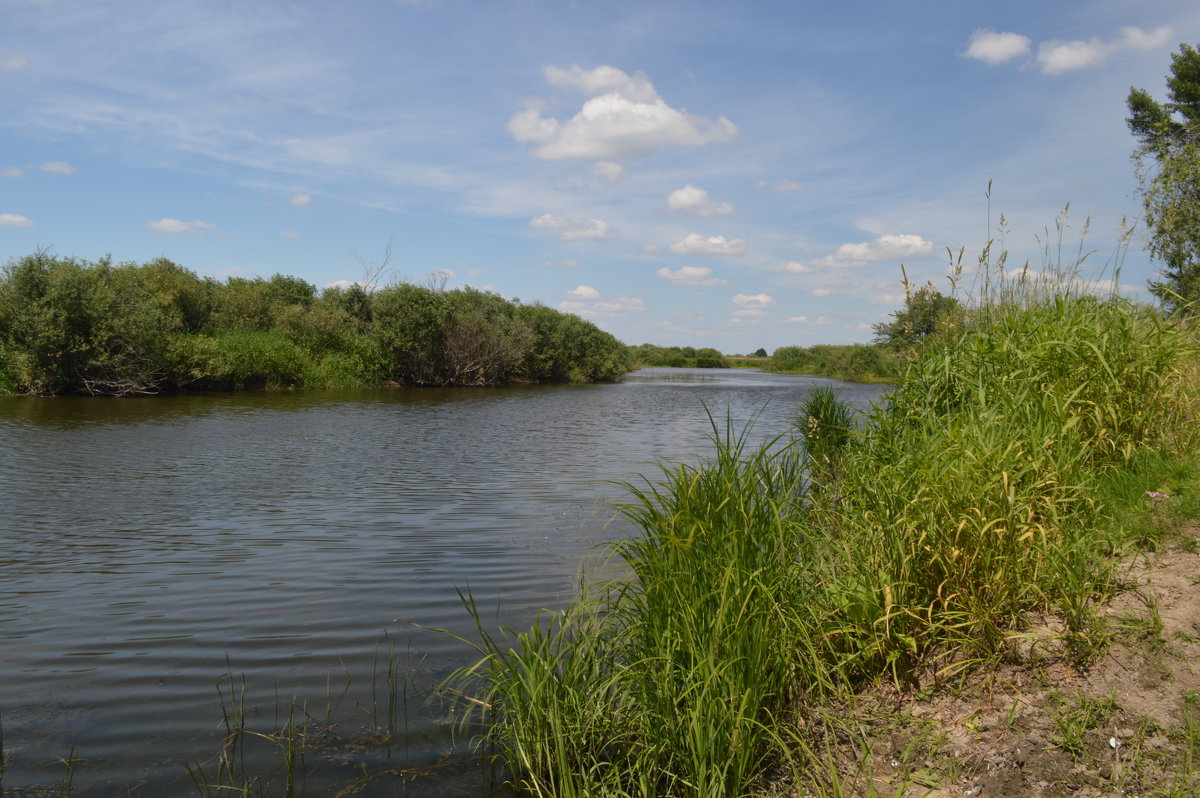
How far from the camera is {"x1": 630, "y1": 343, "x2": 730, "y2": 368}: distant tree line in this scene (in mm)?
143125

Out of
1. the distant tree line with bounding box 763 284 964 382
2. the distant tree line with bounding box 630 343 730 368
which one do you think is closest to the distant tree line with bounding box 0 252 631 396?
the distant tree line with bounding box 763 284 964 382

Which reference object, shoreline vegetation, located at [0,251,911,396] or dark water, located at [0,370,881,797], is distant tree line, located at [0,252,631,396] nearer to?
shoreline vegetation, located at [0,251,911,396]

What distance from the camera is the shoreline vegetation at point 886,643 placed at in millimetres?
3227

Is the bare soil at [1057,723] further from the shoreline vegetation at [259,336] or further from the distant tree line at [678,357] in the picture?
the distant tree line at [678,357]

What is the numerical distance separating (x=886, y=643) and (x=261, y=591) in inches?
230

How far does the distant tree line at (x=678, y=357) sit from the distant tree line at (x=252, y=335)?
74.2 meters

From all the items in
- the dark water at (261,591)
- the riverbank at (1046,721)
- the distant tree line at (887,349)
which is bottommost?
the dark water at (261,591)

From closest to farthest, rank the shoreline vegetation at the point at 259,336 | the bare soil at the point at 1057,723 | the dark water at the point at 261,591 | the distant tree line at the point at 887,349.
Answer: the bare soil at the point at 1057,723
the dark water at the point at 261,591
the distant tree line at the point at 887,349
the shoreline vegetation at the point at 259,336

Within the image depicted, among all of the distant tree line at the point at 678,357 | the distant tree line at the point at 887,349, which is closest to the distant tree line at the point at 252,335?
the distant tree line at the point at 887,349

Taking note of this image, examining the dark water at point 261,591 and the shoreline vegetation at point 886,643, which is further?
the dark water at point 261,591

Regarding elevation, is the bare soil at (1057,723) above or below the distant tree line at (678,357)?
below

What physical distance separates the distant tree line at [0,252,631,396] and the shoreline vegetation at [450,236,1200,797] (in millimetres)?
32229

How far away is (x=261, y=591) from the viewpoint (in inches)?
276

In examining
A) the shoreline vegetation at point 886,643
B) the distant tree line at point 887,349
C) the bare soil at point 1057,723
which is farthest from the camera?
the distant tree line at point 887,349
